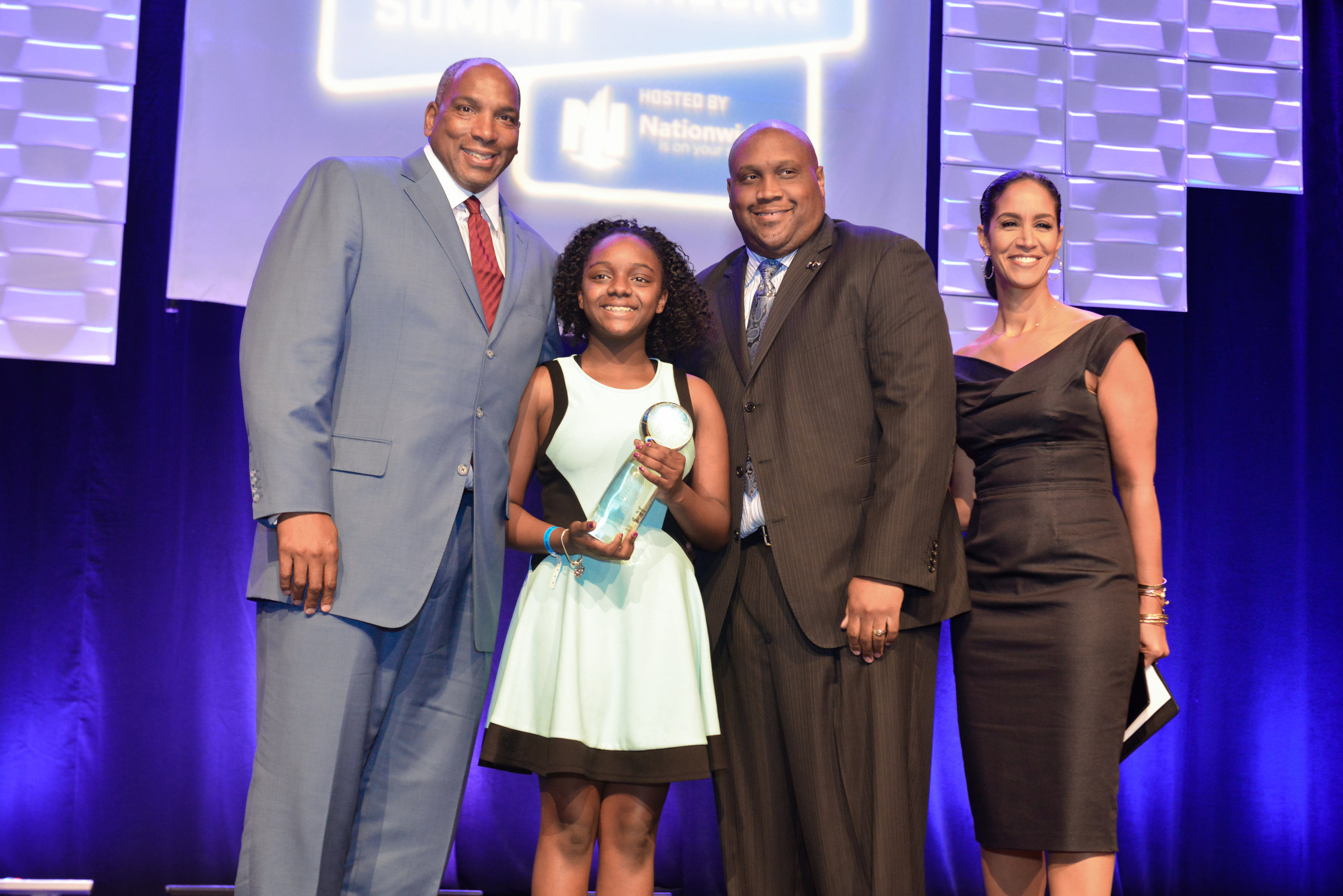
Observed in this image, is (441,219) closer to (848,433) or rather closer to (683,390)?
(683,390)

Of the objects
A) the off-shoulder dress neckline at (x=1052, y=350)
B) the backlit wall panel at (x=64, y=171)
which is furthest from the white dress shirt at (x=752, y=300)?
the backlit wall panel at (x=64, y=171)

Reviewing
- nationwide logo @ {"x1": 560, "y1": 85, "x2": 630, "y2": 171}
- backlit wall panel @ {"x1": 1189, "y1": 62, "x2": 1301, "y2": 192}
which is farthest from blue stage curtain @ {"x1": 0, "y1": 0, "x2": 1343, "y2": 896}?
nationwide logo @ {"x1": 560, "y1": 85, "x2": 630, "y2": 171}

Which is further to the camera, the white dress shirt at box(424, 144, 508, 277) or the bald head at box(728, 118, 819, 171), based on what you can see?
the bald head at box(728, 118, 819, 171)

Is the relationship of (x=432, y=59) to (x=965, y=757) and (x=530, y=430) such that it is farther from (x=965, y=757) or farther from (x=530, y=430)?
(x=965, y=757)

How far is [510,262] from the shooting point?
7.25ft

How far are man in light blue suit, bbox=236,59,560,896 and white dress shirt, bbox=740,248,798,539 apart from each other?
48 cm

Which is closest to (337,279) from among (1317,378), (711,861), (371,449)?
(371,449)

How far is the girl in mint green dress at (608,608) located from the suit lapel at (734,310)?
0.12 m

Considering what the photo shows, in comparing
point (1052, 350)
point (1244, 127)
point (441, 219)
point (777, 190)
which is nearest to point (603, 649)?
point (441, 219)

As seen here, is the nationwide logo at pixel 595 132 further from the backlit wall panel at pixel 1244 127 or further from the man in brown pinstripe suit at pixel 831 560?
the backlit wall panel at pixel 1244 127

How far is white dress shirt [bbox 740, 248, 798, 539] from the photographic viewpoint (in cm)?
219

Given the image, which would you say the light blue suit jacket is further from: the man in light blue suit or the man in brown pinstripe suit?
the man in brown pinstripe suit

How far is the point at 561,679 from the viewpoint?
201 centimetres

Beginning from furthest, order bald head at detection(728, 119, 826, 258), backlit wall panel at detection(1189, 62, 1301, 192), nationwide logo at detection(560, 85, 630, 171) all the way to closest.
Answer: backlit wall panel at detection(1189, 62, 1301, 192) < nationwide logo at detection(560, 85, 630, 171) < bald head at detection(728, 119, 826, 258)
